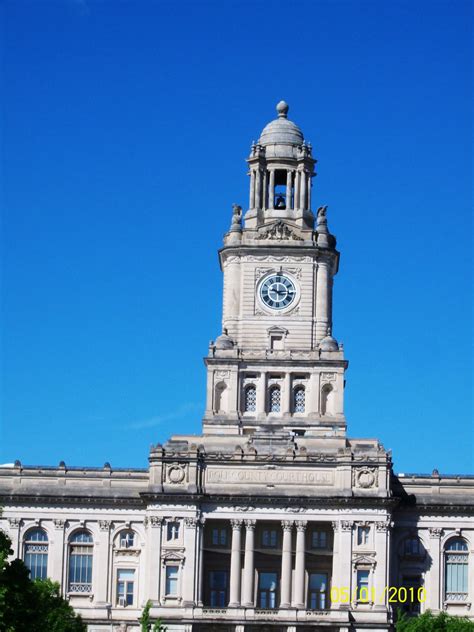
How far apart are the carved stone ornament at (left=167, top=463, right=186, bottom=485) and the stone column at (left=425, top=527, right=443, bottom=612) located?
18.7 m

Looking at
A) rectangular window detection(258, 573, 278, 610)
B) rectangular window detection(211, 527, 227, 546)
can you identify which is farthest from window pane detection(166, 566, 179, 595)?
rectangular window detection(258, 573, 278, 610)

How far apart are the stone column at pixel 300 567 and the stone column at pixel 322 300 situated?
18.4 metres

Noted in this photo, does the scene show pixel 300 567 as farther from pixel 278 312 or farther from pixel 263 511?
pixel 278 312

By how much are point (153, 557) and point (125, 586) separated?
5.46m

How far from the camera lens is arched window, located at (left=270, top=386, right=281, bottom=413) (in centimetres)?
15412

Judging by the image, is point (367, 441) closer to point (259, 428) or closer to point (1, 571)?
point (259, 428)

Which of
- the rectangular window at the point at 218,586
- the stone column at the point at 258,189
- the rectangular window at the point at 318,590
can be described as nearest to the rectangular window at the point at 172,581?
the rectangular window at the point at 218,586

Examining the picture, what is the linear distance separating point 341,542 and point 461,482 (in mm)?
11691

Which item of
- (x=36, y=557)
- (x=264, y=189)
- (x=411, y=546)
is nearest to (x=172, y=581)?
(x=36, y=557)

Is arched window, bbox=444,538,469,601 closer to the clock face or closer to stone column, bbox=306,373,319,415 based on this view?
stone column, bbox=306,373,319,415

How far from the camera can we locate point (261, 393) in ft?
504

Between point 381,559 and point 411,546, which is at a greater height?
point 411,546

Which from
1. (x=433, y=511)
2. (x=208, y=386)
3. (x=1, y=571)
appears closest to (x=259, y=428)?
(x=208, y=386)

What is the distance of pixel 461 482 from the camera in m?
149
